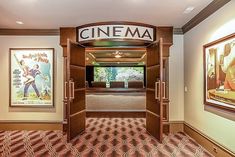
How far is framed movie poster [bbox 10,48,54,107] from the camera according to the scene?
20.4 ft

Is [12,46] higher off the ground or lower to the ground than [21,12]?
lower

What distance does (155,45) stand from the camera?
5.39m

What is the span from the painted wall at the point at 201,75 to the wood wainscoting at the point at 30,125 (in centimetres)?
355

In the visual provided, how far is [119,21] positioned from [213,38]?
1.96m

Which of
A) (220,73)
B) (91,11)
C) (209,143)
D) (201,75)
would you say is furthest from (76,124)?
(220,73)

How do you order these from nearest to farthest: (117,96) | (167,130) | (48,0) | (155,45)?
(48,0) < (155,45) < (167,130) < (117,96)

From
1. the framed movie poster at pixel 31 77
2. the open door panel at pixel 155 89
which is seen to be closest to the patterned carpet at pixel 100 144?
the open door panel at pixel 155 89

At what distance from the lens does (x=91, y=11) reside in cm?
463

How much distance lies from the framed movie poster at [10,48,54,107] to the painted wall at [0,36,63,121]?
0.12 metres

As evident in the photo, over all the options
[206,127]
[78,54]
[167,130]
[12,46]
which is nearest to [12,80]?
[12,46]

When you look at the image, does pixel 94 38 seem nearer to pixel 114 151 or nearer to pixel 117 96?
pixel 114 151

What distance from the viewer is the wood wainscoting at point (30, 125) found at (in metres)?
6.19

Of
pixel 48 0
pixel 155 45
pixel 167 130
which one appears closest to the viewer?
pixel 48 0

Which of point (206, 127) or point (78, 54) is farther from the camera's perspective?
point (78, 54)
